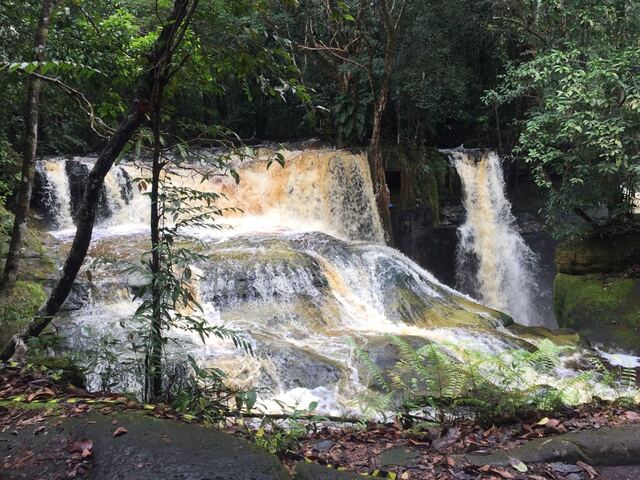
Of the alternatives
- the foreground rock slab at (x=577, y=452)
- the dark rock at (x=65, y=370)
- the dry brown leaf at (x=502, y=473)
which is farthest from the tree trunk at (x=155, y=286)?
the dry brown leaf at (x=502, y=473)

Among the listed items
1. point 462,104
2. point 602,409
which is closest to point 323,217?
point 462,104

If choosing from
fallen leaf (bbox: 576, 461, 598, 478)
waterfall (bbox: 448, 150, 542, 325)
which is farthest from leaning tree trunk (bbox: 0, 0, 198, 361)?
waterfall (bbox: 448, 150, 542, 325)

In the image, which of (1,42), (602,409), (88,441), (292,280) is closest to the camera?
(88,441)

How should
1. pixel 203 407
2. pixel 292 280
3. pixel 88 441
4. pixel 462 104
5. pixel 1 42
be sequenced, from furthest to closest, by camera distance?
1. pixel 462 104
2. pixel 292 280
3. pixel 1 42
4. pixel 203 407
5. pixel 88 441

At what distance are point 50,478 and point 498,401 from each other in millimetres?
2877

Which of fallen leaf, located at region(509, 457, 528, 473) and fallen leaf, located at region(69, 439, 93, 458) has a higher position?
fallen leaf, located at region(69, 439, 93, 458)

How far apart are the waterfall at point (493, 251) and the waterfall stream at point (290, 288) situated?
117 millimetres

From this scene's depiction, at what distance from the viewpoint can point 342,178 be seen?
1441cm

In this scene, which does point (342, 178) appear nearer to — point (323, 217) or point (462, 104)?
point (323, 217)

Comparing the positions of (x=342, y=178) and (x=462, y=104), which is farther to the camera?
(x=462, y=104)

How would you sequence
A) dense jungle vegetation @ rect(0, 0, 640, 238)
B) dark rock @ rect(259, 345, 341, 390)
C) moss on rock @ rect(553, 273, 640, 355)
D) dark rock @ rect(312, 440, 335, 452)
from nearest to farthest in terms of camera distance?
dark rock @ rect(312, 440, 335, 452) → dense jungle vegetation @ rect(0, 0, 640, 238) → dark rock @ rect(259, 345, 341, 390) → moss on rock @ rect(553, 273, 640, 355)

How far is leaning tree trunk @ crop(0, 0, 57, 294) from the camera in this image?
191 inches

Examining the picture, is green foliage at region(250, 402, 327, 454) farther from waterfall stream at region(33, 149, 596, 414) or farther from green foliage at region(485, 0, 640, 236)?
green foliage at region(485, 0, 640, 236)

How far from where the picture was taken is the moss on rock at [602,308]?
9.09 meters
